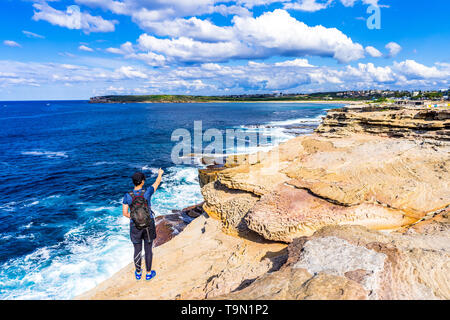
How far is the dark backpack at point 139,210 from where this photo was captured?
19.4 feet

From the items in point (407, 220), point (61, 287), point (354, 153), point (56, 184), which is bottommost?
point (61, 287)

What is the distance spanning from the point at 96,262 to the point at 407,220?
1372cm

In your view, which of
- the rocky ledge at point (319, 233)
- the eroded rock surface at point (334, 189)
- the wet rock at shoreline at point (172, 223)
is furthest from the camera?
the wet rock at shoreline at point (172, 223)

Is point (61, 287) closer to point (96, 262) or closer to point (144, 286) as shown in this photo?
point (96, 262)

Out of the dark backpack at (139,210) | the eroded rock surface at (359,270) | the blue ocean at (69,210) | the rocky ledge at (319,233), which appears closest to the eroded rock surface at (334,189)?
the rocky ledge at (319,233)

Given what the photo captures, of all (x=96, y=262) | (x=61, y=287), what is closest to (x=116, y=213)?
(x=96, y=262)

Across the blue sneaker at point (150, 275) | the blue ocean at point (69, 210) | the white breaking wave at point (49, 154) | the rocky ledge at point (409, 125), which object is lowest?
the blue ocean at point (69, 210)

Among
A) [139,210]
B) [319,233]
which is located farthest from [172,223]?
[319,233]

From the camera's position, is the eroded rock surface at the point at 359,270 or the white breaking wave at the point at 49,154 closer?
the eroded rock surface at the point at 359,270

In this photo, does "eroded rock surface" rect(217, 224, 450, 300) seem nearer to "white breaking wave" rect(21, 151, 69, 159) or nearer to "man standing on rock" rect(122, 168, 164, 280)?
"man standing on rock" rect(122, 168, 164, 280)

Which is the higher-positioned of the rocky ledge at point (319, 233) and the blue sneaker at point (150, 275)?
the rocky ledge at point (319, 233)

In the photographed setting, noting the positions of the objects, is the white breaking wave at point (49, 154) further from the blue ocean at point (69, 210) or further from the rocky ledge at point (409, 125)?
the rocky ledge at point (409, 125)

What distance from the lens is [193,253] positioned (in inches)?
355
